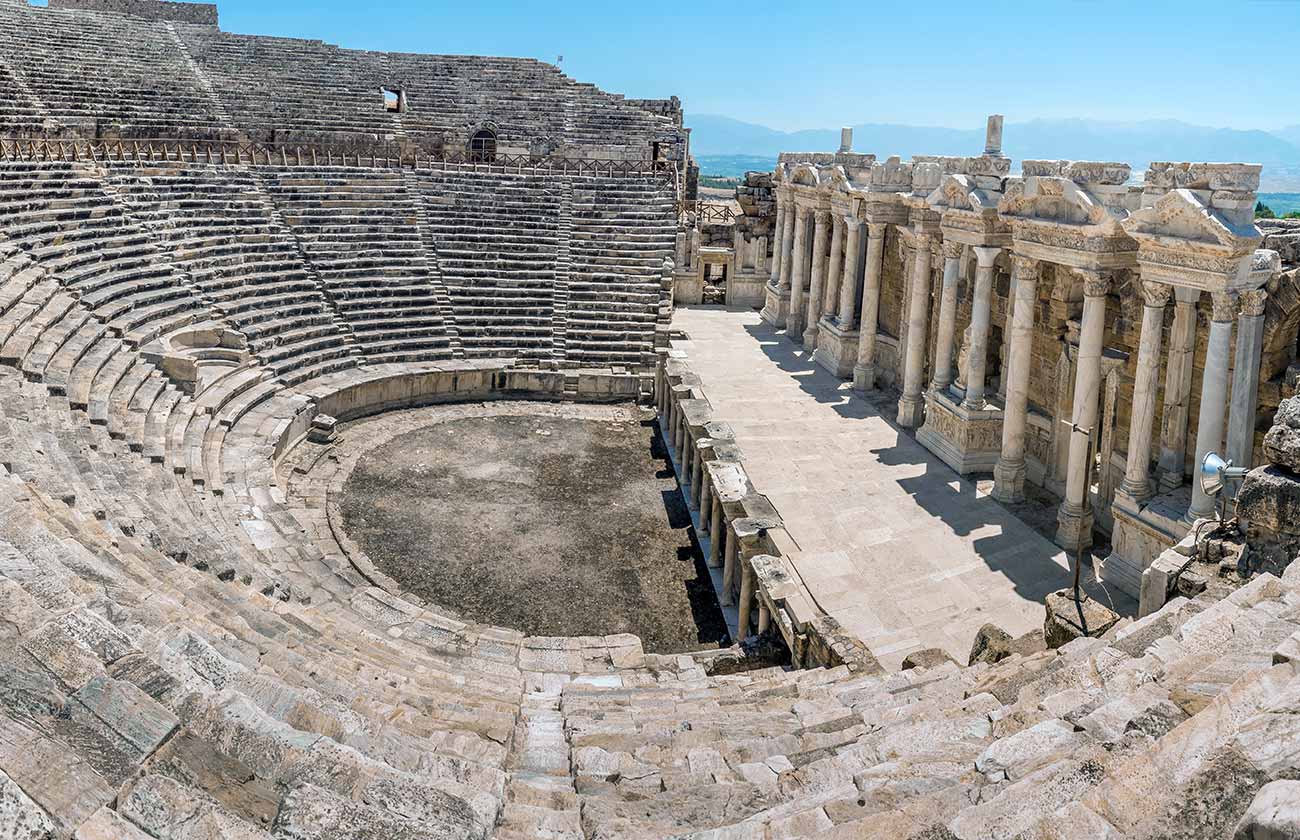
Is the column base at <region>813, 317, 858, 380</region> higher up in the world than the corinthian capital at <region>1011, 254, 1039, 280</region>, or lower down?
lower down

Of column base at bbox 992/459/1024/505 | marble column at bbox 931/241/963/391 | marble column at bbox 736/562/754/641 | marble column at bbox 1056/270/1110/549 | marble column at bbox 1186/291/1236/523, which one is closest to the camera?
marble column at bbox 1186/291/1236/523

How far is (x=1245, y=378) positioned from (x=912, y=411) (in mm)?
7716

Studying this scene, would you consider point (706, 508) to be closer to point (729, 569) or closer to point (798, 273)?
point (729, 569)

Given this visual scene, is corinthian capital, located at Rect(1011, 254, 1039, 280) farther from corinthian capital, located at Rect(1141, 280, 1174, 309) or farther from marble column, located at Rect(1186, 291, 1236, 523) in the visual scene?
marble column, located at Rect(1186, 291, 1236, 523)

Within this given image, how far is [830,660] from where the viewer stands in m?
10.5

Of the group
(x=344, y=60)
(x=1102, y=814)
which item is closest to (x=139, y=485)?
(x=1102, y=814)

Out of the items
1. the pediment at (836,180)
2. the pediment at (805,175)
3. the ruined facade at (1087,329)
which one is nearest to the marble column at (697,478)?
the ruined facade at (1087,329)

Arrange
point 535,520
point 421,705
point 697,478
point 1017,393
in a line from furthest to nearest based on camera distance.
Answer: point 697,478 → point 535,520 → point 1017,393 → point 421,705

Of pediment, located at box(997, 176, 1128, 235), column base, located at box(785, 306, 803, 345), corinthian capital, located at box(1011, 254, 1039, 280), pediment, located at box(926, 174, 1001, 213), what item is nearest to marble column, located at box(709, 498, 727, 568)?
corinthian capital, located at box(1011, 254, 1039, 280)

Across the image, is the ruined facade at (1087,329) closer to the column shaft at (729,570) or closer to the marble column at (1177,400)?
the marble column at (1177,400)

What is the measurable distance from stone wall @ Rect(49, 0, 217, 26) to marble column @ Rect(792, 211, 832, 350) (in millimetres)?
28284

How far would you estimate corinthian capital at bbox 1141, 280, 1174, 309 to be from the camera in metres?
12.6

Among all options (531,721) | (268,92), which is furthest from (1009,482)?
(268,92)

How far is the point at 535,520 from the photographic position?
16.6 meters
